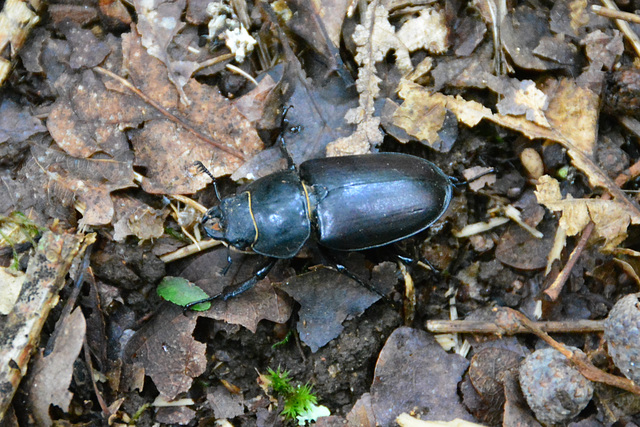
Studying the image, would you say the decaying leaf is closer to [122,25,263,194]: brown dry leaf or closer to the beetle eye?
the beetle eye

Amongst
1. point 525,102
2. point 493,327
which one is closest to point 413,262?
point 493,327

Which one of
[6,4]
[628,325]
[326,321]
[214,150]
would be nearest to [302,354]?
[326,321]

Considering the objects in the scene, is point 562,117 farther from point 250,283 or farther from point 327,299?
point 250,283

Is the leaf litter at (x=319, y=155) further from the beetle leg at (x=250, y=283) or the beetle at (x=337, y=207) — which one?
the beetle at (x=337, y=207)

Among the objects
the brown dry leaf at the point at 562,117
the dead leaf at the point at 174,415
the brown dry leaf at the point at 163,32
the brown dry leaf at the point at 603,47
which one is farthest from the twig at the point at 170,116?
the brown dry leaf at the point at 603,47

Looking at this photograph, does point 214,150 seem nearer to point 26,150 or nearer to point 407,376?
point 26,150

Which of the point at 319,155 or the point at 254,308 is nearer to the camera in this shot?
the point at 254,308

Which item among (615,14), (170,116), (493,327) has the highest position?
(615,14)
